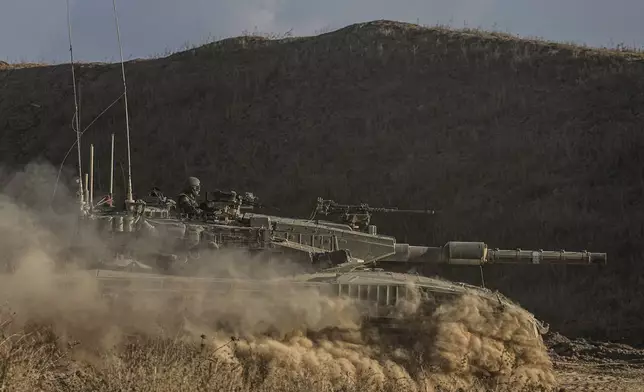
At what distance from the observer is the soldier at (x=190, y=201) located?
50.2 ft

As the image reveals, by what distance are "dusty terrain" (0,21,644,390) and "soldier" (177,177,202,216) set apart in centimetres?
864

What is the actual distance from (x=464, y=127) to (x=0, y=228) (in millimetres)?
20873

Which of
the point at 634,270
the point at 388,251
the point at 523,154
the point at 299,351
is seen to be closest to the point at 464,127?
the point at 523,154

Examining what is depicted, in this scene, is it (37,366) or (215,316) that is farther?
(215,316)

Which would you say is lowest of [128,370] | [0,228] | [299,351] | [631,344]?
[631,344]

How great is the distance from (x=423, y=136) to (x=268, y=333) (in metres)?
19.9

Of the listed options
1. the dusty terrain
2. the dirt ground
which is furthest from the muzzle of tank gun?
the dusty terrain

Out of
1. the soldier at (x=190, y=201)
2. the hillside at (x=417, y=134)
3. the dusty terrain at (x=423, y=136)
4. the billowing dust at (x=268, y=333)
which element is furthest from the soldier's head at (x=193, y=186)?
the hillside at (x=417, y=134)

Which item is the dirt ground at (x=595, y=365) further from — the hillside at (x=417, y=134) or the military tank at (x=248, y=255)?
the hillside at (x=417, y=134)

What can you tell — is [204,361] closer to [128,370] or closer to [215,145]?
[128,370]

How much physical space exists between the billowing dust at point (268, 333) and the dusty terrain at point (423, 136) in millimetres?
5087

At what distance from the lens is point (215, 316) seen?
41.4 feet

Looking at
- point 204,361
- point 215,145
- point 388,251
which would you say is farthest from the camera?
point 215,145

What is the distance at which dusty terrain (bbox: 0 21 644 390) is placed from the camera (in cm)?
2433
